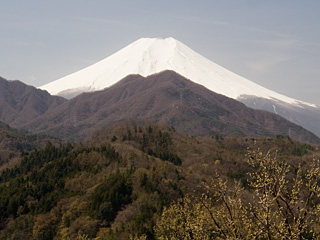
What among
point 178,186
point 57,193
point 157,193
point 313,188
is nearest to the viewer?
point 313,188

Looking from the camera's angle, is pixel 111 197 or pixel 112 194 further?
pixel 112 194

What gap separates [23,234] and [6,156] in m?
96.8

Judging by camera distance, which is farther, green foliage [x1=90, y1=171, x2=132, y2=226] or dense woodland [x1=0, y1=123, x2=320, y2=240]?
green foliage [x1=90, y1=171, x2=132, y2=226]

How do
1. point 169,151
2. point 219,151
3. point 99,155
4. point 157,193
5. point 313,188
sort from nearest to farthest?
point 313,188 → point 157,193 → point 99,155 → point 169,151 → point 219,151

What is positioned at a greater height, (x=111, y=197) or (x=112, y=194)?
(x=112, y=194)

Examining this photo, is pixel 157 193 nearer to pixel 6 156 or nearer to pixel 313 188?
pixel 313 188

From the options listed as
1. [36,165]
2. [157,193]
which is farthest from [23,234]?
[36,165]

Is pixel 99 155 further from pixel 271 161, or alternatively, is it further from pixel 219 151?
pixel 271 161

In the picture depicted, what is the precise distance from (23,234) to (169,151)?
2891 inches

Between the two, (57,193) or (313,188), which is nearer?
(313,188)

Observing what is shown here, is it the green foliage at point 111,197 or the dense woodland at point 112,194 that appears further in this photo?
the green foliage at point 111,197

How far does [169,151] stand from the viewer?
128 metres

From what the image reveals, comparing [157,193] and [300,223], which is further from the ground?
[300,223]

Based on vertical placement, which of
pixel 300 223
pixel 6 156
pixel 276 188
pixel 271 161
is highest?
pixel 271 161
